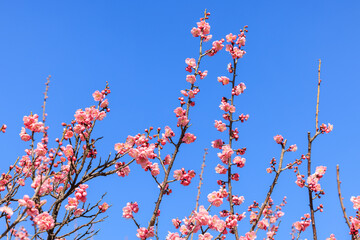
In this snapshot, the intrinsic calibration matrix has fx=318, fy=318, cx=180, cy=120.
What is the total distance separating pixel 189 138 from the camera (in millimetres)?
4383

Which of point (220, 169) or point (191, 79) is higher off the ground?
point (191, 79)

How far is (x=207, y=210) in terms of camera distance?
4.43m

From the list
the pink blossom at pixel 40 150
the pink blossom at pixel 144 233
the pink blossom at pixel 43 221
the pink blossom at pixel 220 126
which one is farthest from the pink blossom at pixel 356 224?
the pink blossom at pixel 40 150

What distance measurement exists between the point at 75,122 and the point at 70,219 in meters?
1.25

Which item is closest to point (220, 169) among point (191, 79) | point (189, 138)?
point (189, 138)

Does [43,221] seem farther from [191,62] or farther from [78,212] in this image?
[191,62]

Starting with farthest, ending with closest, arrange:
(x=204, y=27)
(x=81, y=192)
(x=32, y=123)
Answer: (x=204, y=27) → (x=32, y=123) → (x=81, y=192)

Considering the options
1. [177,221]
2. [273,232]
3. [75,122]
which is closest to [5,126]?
[75,122]

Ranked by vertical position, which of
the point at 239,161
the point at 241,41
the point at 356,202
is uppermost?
the point at 241,41

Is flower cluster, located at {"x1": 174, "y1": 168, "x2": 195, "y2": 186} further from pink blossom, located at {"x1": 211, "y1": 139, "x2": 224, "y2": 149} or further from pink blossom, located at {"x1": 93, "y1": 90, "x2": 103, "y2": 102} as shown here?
pink blossom, located at {"x1": 93, "y1": 90, "x2": 103, "y2": 102}

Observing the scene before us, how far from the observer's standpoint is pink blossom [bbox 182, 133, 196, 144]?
4359 mm

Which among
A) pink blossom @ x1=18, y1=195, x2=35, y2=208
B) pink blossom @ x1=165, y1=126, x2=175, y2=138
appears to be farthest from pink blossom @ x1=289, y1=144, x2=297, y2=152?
pink blossom @ x1=18, y1=195, x2=35, y2=208

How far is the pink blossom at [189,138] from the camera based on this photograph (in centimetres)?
436

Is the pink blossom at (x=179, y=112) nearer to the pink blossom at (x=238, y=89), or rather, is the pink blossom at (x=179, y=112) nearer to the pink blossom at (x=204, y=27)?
the pink blossom at (x=238, y=89)
